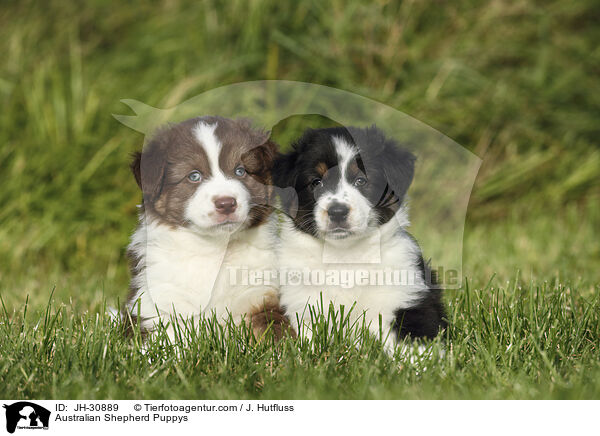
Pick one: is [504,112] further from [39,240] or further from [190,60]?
[39,240]

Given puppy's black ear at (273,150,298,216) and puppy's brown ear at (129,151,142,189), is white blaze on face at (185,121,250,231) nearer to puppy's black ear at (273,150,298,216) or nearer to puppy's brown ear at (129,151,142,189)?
puppy's black ear at (273,150,298,216)

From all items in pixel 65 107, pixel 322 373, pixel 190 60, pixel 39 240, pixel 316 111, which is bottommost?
pixel 322 373

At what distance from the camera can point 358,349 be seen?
342 cm

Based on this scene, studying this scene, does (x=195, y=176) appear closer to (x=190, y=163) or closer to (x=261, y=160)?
(x=190, y=163)

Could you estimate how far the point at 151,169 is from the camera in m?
3.34

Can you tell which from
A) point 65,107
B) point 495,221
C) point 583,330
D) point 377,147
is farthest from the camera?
point 495,221

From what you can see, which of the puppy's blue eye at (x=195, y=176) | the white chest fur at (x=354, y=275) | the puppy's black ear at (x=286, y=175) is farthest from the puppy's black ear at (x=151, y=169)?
the white chest fur at (x=354, y=275)

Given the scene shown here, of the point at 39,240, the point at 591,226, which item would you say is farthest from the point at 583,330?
the point at 39,240

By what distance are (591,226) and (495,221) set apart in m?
1.01

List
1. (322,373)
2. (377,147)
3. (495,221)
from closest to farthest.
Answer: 1. (322,373)
2. (377,147)
3. (495,221)

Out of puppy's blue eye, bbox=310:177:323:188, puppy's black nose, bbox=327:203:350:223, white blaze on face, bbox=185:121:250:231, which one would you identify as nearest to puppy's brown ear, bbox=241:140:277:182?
white blaze on face, bbox=185:121:250:231

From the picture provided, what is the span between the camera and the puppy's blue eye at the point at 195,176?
131 inches
